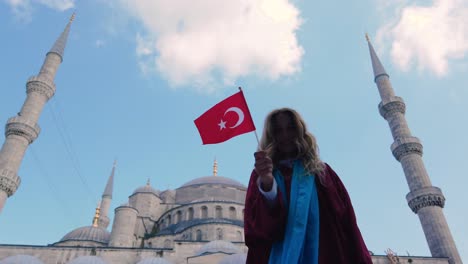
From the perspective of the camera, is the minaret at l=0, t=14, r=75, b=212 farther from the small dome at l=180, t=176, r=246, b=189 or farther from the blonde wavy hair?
the blonde wavy hair

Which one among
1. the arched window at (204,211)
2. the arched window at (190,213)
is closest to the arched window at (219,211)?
the arched window at (204,211)

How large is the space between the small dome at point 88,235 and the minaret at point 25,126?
6803 millimetres

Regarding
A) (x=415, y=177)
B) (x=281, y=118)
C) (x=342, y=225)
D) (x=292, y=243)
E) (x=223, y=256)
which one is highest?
(x=415, y=177)

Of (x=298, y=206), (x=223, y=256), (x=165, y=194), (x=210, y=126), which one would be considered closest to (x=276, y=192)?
(x=298, y=206)

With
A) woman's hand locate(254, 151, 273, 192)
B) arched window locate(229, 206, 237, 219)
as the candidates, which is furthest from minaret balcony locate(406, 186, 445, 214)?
woman's hand locate(254, 151, 273, 192)

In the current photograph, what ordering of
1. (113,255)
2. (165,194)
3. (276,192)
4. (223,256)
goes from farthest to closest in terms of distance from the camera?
(165,194) < (113,255) < (223,256) < (276,192)

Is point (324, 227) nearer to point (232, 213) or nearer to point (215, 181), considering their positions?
point (232, 213)

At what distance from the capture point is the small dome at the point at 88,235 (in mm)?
23183

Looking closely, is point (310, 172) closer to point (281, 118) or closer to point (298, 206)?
point (298, 206)

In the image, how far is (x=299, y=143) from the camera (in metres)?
2.40

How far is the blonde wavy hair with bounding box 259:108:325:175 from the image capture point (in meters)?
2.33

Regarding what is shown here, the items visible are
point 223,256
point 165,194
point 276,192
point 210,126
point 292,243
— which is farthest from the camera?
point 165,194

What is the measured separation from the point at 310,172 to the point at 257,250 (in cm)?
53

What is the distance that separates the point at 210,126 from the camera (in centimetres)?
356
